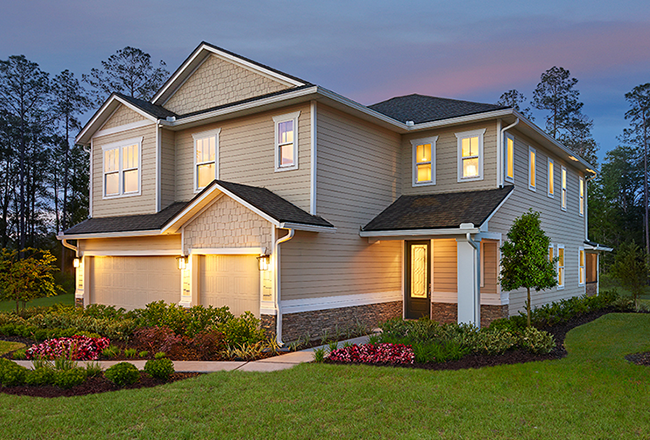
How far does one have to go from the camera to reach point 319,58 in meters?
39.4

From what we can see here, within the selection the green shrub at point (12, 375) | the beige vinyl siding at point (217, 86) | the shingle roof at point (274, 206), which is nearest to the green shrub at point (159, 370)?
the green shrub at point (12, 375)

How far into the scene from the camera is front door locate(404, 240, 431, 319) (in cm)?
1467

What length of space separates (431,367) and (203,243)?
259 inches

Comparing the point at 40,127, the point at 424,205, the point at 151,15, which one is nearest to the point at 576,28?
the point at 424,205

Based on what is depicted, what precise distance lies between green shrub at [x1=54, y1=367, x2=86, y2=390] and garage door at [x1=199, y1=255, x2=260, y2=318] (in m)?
4.81

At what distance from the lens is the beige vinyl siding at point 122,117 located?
15977 mm

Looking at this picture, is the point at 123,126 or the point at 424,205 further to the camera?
the point at 123,126

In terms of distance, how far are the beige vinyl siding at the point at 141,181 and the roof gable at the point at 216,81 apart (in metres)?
1.47

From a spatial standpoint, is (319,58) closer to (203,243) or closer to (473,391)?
(203,243)

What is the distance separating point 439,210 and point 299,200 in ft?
12.2

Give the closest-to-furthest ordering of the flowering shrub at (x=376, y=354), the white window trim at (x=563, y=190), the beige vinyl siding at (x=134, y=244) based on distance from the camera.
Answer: the flowering shrub at (x=376, y=354) < the beige vinyl siding at (x=134, y=244) < the white window trim at (x=563, y=190)

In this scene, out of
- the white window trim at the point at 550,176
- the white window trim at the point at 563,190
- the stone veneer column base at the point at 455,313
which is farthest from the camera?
the white window trim at the point at 563,190

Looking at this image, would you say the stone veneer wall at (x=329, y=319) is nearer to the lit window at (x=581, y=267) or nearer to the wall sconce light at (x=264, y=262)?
the wall sconce light at (x=264, y=262)

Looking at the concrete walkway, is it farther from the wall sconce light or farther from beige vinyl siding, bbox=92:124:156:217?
beige vinyl siding, bbox=92:124:156:217
